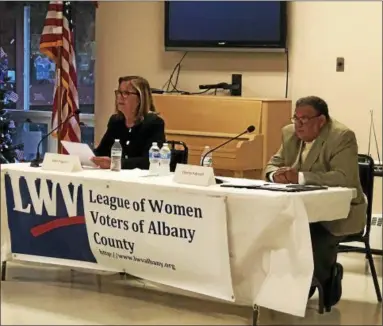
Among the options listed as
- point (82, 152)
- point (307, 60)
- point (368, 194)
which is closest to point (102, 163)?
point (82, 152)

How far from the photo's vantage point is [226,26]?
6445mm

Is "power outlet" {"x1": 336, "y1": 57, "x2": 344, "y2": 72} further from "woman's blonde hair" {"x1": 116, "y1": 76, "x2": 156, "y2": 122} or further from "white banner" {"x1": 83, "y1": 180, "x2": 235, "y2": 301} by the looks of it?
"white banner" {"x1": 83, "y1": 180, "x2": 235, "y2": 301}

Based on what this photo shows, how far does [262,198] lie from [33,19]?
193 inches

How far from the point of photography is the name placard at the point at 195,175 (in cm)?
397

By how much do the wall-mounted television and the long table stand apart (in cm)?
216

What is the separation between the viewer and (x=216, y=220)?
151 inches

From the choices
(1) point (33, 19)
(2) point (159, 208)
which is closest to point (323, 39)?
(2) point (159, 208)

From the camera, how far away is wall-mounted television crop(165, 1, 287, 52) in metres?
6.22

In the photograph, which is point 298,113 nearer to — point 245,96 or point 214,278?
point 214,278

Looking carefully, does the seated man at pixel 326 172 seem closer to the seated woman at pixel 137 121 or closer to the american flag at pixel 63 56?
the seated woman at pixel 137 121

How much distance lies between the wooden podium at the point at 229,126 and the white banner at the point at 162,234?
5.95 ft

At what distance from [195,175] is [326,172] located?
69 cm

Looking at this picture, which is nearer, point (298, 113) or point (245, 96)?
point (298, 113)

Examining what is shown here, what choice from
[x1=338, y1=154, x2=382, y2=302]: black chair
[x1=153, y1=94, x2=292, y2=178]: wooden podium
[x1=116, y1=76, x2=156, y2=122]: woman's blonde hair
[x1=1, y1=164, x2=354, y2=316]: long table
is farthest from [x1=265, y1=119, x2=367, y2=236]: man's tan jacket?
[x1=153, y1=94, x2=292, y2=178]: wooden podium
